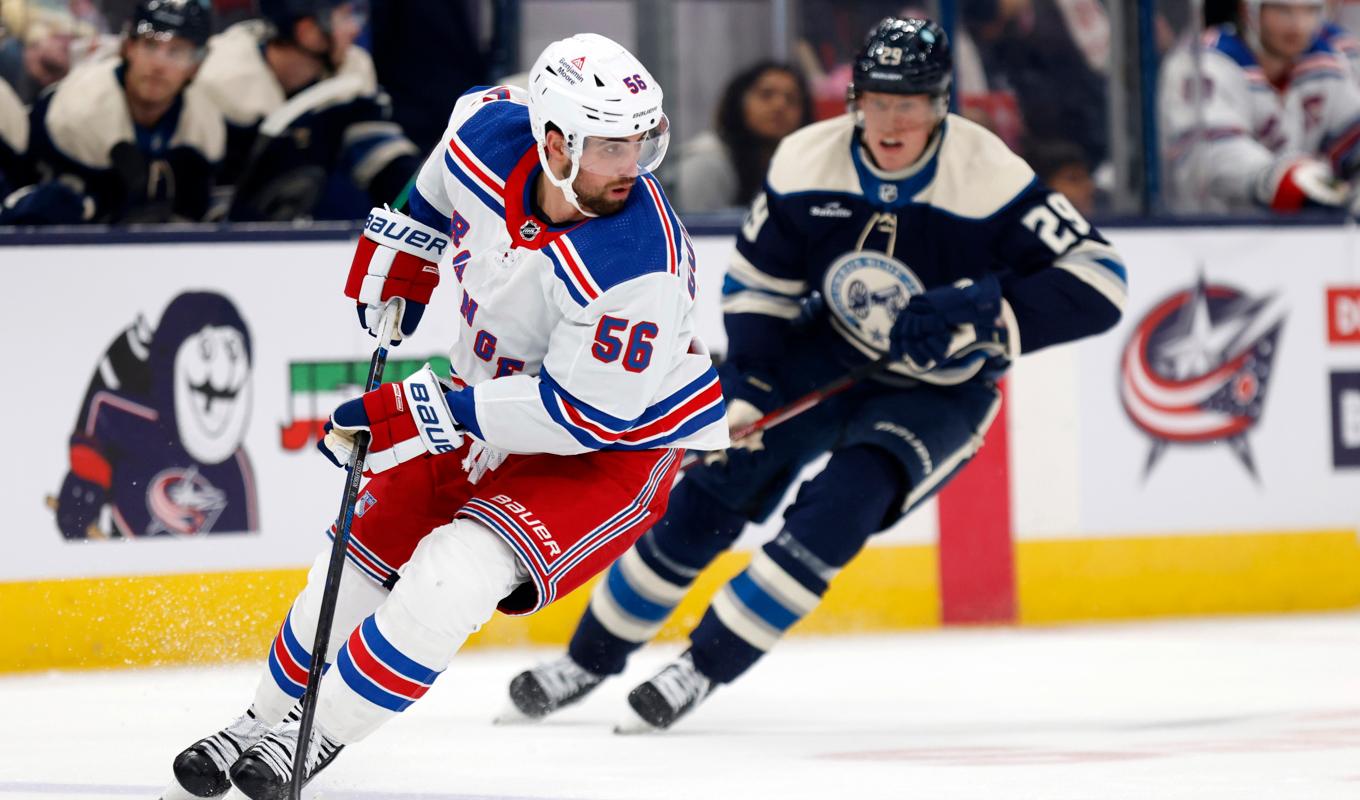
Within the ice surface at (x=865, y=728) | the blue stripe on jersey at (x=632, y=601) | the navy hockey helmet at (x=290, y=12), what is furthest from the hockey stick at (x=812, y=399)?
the navy hockey helmet at (x=290, y=12)

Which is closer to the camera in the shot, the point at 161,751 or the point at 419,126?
the point at 161,751

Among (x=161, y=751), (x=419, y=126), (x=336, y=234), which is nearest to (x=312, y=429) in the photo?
(x=336, y=234)

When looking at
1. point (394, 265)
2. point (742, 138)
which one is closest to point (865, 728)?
point (394, 265)

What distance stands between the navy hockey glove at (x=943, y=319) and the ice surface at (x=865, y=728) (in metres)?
0.73

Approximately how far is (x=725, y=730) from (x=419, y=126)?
2220 millimetres

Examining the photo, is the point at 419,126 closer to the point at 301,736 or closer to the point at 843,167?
the point at 843,167

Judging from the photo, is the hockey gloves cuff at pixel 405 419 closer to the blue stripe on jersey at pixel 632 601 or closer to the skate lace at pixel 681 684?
the skate lace at pixel 681 684

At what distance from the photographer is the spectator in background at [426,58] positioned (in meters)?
5.39

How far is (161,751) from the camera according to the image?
3479 mm

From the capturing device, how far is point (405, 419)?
279 cm

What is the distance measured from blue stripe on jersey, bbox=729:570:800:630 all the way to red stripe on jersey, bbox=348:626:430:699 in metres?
1.08

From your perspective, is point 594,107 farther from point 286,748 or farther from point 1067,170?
point 1067,170

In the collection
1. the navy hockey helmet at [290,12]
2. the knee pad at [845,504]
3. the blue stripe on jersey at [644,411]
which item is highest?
the navy hockey helmet at [290,12]

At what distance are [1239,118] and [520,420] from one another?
152 inches
